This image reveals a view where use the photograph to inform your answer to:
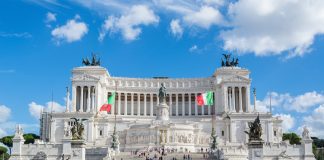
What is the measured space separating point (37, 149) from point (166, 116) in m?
31.0

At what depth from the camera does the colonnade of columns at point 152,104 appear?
121 metres

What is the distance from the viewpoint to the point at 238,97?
379 ft

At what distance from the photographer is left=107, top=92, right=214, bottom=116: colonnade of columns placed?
4764 inches

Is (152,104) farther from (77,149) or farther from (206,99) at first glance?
(77,149)

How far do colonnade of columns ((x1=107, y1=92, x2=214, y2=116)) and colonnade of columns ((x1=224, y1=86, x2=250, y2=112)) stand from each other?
7.65m

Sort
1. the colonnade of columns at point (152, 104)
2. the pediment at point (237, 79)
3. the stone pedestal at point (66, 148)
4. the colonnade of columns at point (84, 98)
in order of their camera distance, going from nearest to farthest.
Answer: the stone pedestal at point (66, 148) → the colonnade of columns at point (84, 98) → the pediment at point (237, 79) → the colonnade of columns at point (152, 104)

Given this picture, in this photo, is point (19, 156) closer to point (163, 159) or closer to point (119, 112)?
point (163, 159)

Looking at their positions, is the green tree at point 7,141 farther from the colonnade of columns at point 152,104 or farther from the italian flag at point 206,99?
the italian flag at point 206,99

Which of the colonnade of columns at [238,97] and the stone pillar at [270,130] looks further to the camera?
the colonnade of columns at [238,97]

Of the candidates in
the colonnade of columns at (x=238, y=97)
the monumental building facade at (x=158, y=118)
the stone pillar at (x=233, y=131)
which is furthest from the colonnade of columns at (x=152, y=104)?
the stone pillar at (x=233, y=131)

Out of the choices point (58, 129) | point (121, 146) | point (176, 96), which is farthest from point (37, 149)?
point (176, 96)

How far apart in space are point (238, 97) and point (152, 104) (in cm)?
2249

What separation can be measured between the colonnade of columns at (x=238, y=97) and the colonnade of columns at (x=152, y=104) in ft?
25.1

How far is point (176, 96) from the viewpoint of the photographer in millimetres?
122375
